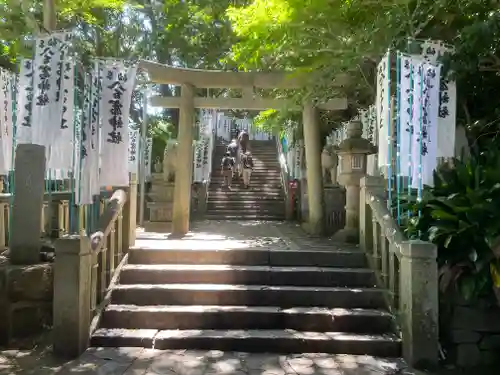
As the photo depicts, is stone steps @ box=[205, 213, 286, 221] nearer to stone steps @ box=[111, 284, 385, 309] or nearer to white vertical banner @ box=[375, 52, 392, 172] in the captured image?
white vertical banner @ box=[375, 52, 392, 172]

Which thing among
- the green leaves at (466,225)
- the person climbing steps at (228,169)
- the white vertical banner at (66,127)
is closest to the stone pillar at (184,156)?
the white vertical banner at (66,127)

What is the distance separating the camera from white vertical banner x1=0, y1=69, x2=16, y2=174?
6.34 meters

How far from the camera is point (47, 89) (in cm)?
557

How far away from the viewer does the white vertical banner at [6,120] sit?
6.34 metres

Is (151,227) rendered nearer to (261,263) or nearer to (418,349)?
(261,263)

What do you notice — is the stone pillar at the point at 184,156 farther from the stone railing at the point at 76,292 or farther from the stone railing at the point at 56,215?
the stone railing at the point at 76,292

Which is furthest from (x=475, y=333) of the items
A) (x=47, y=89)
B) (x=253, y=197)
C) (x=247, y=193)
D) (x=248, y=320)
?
(x=247, y=193)

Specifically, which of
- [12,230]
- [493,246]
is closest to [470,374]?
[493,246]

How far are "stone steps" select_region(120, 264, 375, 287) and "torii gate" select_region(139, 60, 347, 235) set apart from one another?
134 inches

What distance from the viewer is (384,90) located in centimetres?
638

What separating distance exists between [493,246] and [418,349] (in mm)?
1442

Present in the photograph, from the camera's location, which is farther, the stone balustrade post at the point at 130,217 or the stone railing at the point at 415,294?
the stone balustrade post at the point at 130,217

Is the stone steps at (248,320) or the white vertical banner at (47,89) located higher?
the white vertical banner at (47,89)

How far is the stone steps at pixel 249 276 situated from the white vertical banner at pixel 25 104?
7.62 feet
